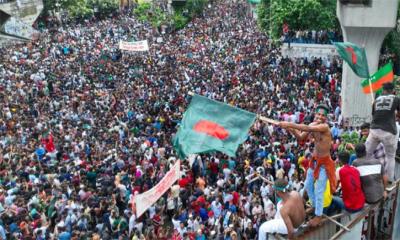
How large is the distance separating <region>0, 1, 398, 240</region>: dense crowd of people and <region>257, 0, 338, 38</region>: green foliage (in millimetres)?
1812

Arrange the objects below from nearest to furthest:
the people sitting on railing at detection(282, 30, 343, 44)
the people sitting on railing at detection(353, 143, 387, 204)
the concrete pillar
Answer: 1. the people sitting on railing at detection(353, 143, 387, 204)
2. the concrete pillar
3. the people sitting on railing at detection(282, 30, 343, 44)

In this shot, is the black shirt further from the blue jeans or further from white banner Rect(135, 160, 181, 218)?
white banner Rect(135, 160, 181, 218)

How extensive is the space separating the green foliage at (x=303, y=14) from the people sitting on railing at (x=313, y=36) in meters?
0.34

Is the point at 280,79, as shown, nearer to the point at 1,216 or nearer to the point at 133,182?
the point at 133,182

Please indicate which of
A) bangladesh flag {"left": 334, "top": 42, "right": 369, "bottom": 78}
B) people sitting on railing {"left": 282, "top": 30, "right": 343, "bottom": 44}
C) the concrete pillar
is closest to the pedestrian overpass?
people sitting on railing {"left": 282, "top": 30, "right": 343, "bottom": 44}

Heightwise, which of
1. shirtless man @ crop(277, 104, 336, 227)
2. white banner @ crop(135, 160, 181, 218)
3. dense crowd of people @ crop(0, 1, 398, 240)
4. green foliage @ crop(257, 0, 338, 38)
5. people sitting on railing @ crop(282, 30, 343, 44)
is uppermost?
shirtless man @ crop(277, 104, 336, 227)

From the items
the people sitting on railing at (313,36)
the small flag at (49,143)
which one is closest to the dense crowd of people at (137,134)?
the small flag at (49,143)

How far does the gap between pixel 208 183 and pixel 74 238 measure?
13.0 feet

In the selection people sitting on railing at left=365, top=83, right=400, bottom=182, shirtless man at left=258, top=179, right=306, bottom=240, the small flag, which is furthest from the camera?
the small flag

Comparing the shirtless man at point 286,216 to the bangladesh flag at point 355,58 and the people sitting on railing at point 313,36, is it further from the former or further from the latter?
the people sitting on railing at point 313,36

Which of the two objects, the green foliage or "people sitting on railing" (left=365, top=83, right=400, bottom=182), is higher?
"people sitting on railing" (left=365, top=83, right=400, bottom=182)

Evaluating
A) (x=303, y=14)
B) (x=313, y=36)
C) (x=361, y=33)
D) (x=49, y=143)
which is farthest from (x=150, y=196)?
(x=313, y=36)

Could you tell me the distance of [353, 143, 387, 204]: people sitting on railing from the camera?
5289 mm

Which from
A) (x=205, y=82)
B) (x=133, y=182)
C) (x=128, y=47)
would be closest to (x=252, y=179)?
(x=133, y=182)
